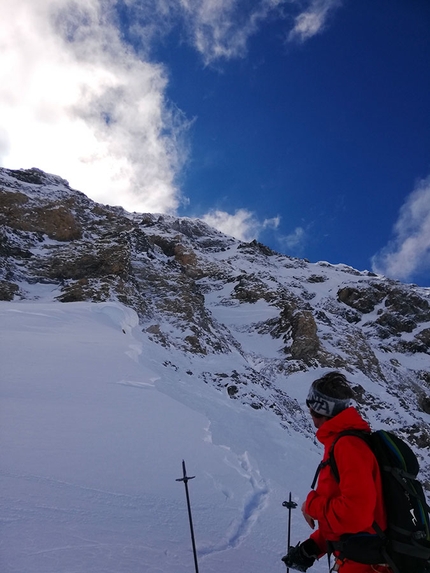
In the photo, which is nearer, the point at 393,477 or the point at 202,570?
the point at 393,477

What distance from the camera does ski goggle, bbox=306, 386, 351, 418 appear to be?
8.62ft

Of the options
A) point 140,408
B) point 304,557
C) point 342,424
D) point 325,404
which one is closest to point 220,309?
point 140,408

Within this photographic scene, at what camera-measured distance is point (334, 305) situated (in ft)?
187

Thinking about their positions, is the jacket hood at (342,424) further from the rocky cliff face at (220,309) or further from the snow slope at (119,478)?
the rocky cliff face at (220,309)

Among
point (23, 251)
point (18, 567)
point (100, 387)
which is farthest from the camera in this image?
point (23, 251)

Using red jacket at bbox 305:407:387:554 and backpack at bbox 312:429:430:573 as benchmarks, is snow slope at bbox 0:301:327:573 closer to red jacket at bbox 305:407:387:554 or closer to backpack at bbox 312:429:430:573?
red jacket at bbox 305:407:387:554

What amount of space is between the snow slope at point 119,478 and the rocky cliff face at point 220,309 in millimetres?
8301

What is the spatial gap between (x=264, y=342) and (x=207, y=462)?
101ft

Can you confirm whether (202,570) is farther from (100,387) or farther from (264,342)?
(264,342)

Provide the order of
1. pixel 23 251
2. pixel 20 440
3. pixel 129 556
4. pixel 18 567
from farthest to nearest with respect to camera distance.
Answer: pixel 23 251
pixel 20 440
pixel 129 556
pixel 18 567

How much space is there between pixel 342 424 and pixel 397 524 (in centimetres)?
59

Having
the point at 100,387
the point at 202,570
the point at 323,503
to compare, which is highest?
the point at 100,387

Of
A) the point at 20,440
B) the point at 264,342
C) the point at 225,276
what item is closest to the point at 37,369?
the point at 20,440

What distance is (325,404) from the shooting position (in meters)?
2.66
